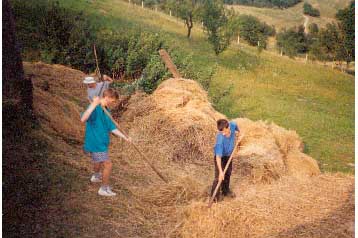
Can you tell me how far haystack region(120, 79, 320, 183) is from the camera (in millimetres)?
8375

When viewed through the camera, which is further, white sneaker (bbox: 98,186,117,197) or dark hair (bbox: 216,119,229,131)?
white sneaker (bbox: 98,186,117,197)

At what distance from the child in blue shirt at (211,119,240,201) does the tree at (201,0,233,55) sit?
66.0 feet

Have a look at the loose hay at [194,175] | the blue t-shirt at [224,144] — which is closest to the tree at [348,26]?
the loose hay at [194,175]

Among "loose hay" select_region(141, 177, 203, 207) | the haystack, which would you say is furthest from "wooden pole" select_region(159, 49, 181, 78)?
"loose hay" select_region(141, 177, 203, 207)

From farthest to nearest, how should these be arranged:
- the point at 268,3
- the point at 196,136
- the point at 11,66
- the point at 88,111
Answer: the point at 268,3, the point at 196,136, the point at 11,66, the point at 88,111

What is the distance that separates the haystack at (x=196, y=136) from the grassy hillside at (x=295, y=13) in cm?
517

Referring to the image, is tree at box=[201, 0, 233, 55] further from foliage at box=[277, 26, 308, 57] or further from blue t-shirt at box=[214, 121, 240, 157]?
blue t-shirt at box=[214, 121, 240, 157]

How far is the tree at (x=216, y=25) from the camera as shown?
2561 centimetres

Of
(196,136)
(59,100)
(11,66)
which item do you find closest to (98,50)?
(59,100)

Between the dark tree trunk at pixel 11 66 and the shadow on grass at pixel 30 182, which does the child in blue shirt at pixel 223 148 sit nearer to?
the shadow on grass at pixel 30 182

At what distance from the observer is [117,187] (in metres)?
6.36

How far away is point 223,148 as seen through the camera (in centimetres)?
589

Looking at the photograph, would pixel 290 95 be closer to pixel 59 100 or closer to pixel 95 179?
pixel 59 100

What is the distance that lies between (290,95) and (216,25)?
401 inches
